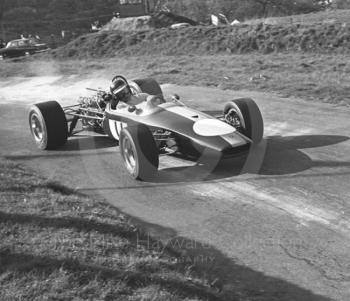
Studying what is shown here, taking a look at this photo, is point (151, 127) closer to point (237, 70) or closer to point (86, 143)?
point (86, 143)

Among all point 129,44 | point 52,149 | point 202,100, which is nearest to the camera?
point 52,149

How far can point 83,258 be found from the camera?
4051mm

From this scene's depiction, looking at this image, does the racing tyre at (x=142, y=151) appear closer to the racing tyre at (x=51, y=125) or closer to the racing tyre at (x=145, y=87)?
the racing tyre at (x=51, y=125)

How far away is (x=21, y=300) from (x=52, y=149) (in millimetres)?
5210

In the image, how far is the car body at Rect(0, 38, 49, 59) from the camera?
31.0m

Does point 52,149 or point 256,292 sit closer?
point 256,292

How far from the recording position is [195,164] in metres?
7.06

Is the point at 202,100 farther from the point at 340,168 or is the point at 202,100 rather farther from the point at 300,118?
the point at 340,168

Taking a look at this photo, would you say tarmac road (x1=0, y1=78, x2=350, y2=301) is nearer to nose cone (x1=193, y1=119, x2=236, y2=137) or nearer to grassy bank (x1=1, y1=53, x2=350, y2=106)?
nose cone (x1=193, y1=119, x2=236, y2=137)

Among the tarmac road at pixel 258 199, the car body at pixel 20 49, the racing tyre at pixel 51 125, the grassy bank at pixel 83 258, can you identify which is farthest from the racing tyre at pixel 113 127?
the car body at pixel 20 49

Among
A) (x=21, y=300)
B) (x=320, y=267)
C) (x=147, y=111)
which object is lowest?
(x=320, y=267)

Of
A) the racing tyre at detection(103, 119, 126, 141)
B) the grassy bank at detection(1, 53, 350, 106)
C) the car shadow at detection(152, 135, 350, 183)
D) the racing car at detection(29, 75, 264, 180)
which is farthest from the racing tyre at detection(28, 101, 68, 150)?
the grassy bank at detection(1, 53, 350, 106)

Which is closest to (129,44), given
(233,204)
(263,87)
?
(263,87)

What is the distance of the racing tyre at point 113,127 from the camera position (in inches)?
300
